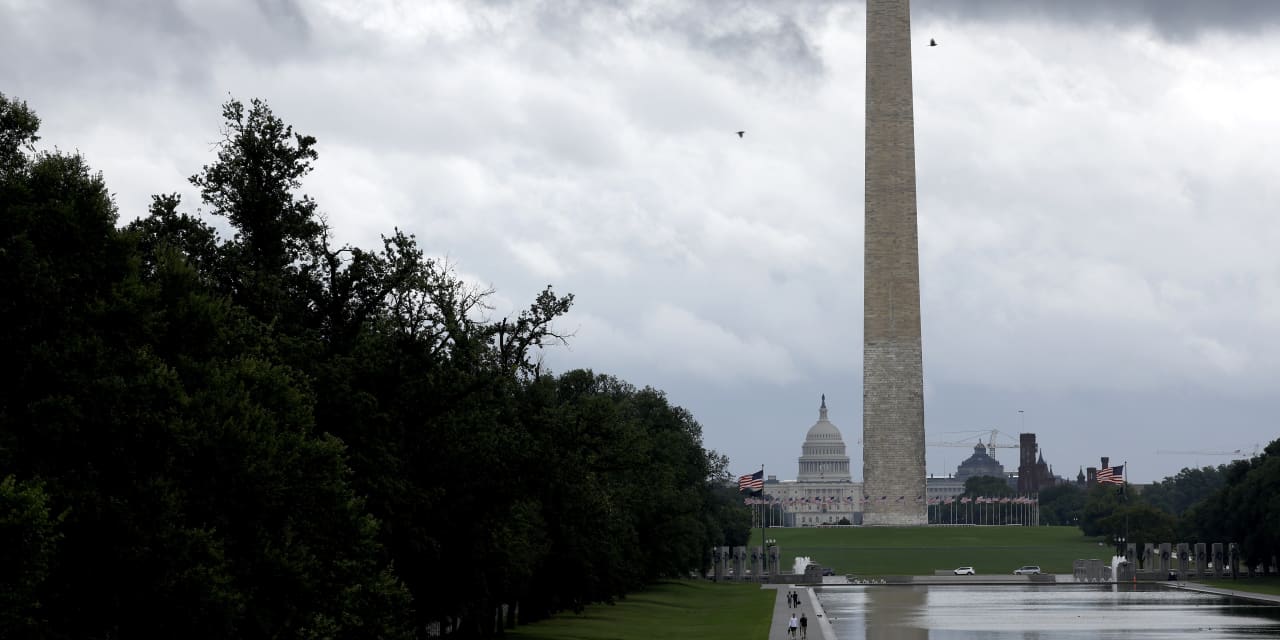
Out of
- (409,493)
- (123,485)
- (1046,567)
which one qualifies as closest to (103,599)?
(123,485)

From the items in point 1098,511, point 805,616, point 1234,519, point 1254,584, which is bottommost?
point 805,616

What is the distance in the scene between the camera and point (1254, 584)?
298ft

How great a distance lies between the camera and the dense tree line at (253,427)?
25375 mm

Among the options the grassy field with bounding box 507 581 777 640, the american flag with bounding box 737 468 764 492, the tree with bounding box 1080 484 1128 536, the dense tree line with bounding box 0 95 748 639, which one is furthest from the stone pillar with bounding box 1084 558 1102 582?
the dense tree line with bounding box 0 95 748 639

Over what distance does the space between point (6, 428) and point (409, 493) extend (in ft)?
37.2

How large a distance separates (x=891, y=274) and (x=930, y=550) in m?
17.4

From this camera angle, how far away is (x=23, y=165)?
27047mm

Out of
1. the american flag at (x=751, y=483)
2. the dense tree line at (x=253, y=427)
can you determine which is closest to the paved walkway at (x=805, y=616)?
the dense tree line at (x=253, y=427)

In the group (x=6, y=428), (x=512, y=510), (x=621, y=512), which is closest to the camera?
(x=6, y=428)

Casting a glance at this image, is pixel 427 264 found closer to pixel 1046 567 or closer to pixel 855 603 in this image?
pixel 855 603

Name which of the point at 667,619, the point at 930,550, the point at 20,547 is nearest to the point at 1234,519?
the point at 930,550

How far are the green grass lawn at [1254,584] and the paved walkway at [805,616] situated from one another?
20008 millimetres

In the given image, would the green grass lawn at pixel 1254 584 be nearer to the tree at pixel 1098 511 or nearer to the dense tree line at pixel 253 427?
the tree at pixel 1098 511

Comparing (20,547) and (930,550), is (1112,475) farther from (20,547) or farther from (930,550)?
(20,547)
